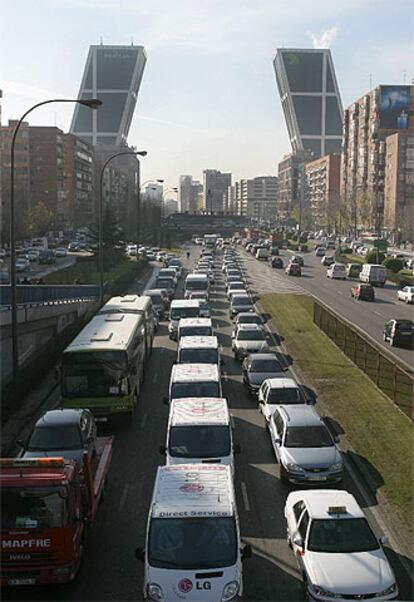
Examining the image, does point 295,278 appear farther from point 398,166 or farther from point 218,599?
point 398,166

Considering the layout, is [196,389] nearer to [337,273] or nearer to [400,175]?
[337,273]

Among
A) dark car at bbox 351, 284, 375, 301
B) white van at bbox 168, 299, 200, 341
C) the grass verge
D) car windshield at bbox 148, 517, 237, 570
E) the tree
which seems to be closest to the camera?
car windshield at bbox 148, 517, 237, 570

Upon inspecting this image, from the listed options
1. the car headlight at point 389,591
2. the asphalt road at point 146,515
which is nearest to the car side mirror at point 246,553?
the asphalt road at point 146,515

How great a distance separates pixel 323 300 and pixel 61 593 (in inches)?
1682

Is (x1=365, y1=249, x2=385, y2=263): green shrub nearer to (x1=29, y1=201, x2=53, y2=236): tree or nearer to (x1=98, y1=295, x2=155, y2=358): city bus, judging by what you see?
(x1=98, y1=295, x2=155, y2=358): city bus

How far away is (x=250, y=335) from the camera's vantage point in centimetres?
3219

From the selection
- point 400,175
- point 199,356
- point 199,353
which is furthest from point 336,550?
point 400,175

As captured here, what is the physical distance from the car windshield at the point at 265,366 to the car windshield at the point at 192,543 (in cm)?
1403

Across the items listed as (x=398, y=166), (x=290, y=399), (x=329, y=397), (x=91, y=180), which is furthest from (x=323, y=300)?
(x=91, y=180)

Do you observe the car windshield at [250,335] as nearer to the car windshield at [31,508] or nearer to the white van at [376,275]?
the car windshield at [31,508]

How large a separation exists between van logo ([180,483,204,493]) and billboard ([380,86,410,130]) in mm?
152072

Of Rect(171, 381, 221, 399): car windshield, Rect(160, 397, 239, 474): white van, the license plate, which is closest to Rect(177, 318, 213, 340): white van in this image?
→ Rect(171, 381, 221, 399): car windshield

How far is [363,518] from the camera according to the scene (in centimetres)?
1216

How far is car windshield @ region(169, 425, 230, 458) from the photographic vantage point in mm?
15922
